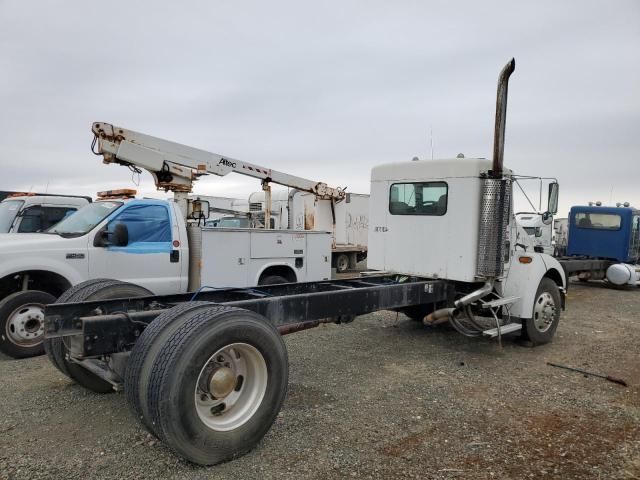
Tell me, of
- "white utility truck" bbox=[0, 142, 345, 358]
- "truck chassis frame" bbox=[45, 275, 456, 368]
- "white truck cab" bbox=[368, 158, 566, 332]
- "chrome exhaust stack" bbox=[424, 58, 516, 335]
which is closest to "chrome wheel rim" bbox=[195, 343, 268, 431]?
"truck chassis frame" bbox=[45, 275, 456, 368]

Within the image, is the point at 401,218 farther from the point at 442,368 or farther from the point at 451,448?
the point at 451,448

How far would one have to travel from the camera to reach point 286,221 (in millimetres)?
17484

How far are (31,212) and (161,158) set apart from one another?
96.2 inches

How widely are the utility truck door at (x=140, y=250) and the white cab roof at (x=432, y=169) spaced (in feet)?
Answer: 10.2

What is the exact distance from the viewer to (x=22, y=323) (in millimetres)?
5785

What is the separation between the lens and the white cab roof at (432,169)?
5770 mm

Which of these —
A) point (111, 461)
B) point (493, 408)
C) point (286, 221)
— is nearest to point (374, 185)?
point (493, 408)

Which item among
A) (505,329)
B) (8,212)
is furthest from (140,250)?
(505,329)

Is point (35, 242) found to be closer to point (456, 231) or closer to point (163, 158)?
point (163, 158)

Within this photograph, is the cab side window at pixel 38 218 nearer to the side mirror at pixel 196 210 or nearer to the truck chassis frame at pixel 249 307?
the side mirror at pixel 196 210

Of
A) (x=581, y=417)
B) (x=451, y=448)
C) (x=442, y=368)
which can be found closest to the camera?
(x=451, y=448)

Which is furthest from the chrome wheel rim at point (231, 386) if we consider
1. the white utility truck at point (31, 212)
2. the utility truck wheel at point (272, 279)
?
the white utility truck at point (31, 212)

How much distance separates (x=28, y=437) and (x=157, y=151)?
18.4ft

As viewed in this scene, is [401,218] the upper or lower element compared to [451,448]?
upper
